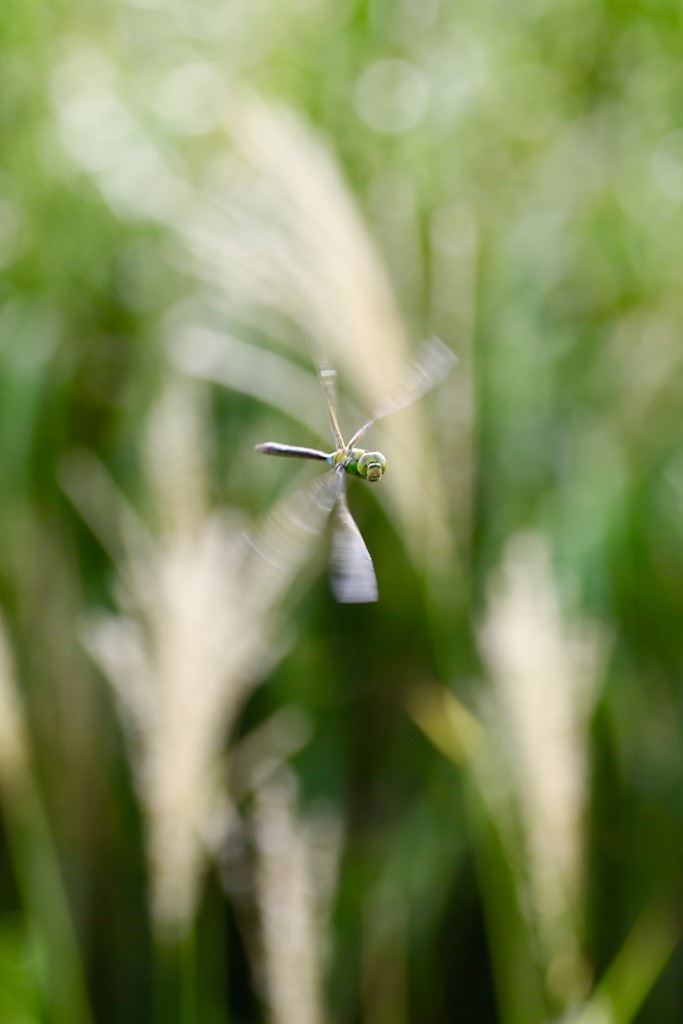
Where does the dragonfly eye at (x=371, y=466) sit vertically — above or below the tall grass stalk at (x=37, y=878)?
above

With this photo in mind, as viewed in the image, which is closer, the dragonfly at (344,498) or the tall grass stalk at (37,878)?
the dragonfly at (344,498)

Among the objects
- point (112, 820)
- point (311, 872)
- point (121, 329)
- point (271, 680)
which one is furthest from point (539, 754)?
point (121, 329)

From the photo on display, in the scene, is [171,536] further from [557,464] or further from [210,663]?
[557,464]

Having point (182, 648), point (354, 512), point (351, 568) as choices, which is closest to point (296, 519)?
point (351, 568)

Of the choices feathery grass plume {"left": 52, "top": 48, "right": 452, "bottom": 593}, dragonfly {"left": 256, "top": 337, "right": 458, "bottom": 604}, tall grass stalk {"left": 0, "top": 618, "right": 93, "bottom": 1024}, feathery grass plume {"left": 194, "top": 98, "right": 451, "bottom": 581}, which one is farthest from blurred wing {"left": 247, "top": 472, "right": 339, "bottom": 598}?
tall grass stalk {"left": 0, "top": 618, "right": 93, "bottom": 1024}

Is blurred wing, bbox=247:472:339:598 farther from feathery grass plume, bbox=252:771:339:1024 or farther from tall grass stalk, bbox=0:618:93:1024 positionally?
tall grass stalk, bbox=0:618:93:1024

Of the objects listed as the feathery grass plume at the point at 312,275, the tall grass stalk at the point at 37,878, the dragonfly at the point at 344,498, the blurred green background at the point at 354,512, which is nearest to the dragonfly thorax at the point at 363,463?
the dragonfly at the point at 344,498

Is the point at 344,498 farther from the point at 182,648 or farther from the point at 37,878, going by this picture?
the point at 37,878

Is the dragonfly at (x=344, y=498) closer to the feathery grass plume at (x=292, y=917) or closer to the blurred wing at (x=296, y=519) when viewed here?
the blurred wing at (x=296, y=519)
